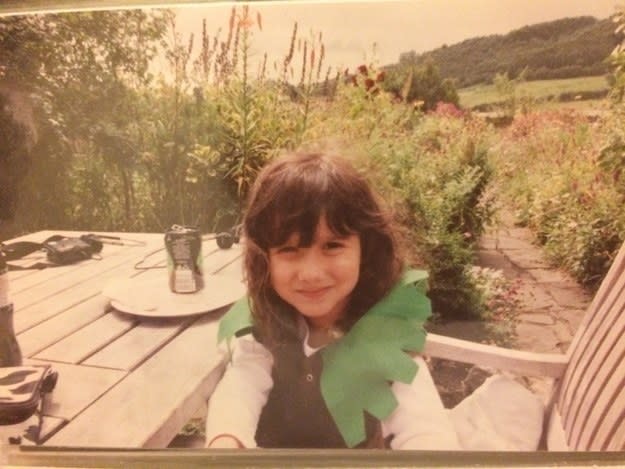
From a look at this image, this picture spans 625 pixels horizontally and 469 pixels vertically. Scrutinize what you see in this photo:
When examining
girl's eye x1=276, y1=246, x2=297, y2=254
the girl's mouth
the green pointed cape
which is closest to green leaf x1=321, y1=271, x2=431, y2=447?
the green pointed cape

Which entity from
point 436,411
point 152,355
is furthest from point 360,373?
point 152,355

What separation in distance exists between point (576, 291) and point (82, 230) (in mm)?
1370

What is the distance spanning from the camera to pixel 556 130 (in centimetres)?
171

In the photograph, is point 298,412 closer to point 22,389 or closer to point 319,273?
point 319,273

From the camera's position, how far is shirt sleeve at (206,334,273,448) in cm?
174

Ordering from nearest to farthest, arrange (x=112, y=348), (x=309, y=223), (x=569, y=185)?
1. (x=309, y=223)
2. (x=569, y=185)
3. (x=112, y=348)

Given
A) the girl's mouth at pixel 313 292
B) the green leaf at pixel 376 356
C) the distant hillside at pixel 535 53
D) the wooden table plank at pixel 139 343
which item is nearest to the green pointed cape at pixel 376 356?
the green leaf at pixel 376 356

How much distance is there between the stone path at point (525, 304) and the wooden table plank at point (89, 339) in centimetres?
88

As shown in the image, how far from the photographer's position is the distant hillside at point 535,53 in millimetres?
1643

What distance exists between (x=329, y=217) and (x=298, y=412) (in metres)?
0.56

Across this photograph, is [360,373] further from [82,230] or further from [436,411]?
[82,230]

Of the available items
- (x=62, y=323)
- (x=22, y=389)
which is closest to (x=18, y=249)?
(x=62, y=323)

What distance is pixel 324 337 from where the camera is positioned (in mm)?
1748

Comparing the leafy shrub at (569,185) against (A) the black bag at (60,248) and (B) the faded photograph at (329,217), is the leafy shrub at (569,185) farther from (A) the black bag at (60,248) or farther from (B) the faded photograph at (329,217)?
(A) the black bag at (60,248)
